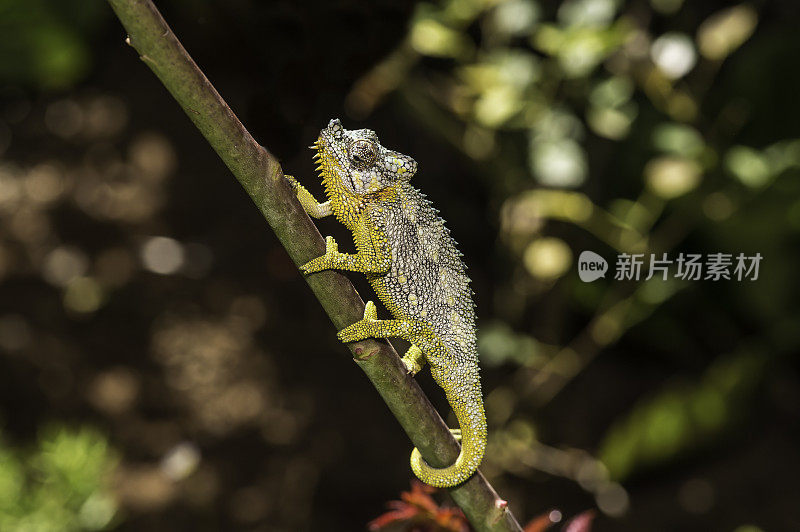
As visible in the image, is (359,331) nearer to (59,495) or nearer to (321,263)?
(321,263)

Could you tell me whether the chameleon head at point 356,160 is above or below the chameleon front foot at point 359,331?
above

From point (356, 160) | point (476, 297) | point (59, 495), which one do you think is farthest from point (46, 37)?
point (356, 160)

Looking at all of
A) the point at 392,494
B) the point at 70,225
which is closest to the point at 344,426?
the point at 392,494

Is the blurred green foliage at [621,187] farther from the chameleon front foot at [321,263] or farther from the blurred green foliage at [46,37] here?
the blurred green foliage at [46,37]

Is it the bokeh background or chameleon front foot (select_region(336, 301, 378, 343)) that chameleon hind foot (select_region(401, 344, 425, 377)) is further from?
the bokeh background

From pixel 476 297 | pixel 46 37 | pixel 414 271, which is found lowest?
pixel 414 271

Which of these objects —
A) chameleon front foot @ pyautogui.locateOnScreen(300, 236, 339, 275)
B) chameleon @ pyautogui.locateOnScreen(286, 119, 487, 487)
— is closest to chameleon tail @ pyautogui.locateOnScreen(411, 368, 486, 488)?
chameleon @ pyautogui.locateOnScreen(286, 119, 487, 487)

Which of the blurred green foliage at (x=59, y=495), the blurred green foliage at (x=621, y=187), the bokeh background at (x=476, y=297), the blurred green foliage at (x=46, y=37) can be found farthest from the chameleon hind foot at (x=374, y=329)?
the blurred green foliage at (x=46, y=37)
